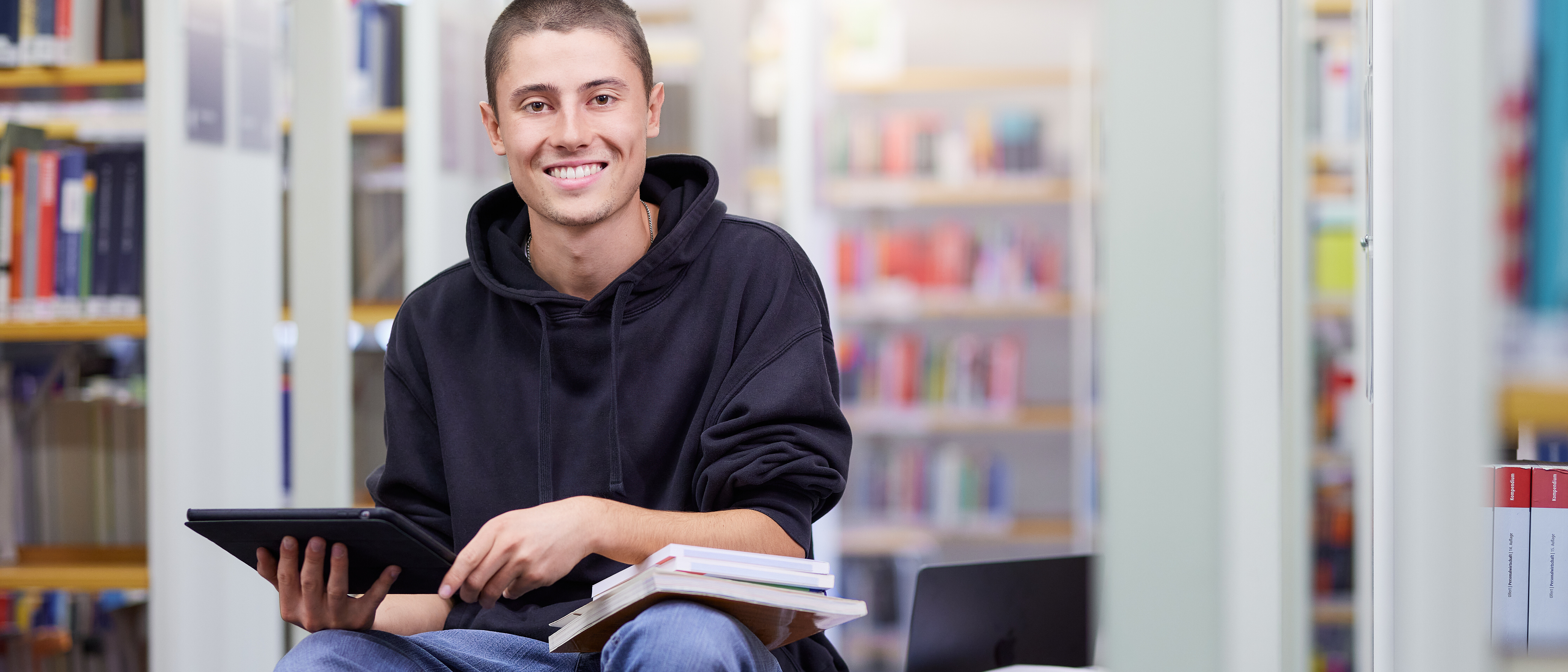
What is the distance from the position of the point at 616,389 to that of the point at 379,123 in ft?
4.64

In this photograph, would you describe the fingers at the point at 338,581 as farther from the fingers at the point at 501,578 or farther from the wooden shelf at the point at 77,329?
the wooden shelf at the point at 77,329

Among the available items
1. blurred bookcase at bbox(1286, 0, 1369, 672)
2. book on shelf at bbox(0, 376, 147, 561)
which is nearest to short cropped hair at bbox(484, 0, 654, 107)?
blurred bookcase at bbox(1286, 0, 1369, 672)

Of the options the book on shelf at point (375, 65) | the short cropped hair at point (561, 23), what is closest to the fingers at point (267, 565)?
the short cropped hair at point (561, 23)

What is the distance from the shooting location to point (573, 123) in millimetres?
1279

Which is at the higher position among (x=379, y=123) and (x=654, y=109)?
(x=379, y=123)

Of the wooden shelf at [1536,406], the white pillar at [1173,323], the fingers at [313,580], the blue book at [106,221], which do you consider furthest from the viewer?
the blue book at [106,221]

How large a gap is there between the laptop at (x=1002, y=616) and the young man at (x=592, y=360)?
0.22 m

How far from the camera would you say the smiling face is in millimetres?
1284

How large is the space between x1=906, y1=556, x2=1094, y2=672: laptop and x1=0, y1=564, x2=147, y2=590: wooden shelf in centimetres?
141

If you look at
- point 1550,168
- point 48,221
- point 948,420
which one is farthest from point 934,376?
point 1550,168

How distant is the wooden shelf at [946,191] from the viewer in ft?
12.6

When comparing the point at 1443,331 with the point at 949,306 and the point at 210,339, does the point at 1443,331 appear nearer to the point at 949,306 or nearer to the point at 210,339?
the point at 210,339

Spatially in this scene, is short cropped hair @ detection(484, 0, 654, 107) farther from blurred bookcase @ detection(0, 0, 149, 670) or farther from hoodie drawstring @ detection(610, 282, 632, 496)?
blurred bookcase @ detection(0, 0, 149, 670)

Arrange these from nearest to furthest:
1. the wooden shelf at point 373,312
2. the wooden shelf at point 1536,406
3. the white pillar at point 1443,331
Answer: the wooden shelf at point 1536,406 < the white pillar at point 1443,331 < the wooden shelf at point 373,312
